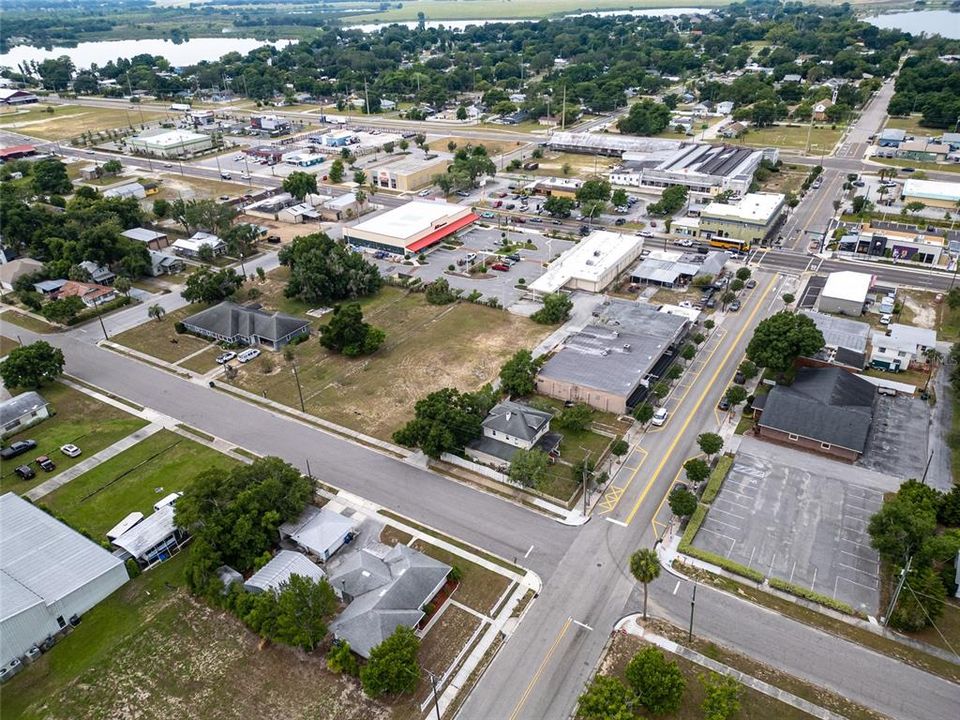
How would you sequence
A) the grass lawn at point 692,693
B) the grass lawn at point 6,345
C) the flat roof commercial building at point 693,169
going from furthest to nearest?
the flat roof commercial building at point 693,169
the grass lawn at point 6,345
the grass lawn at point 692,693

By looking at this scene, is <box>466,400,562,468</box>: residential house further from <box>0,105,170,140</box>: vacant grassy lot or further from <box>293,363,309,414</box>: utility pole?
<box>0,105,170,140</box>: vacant grassy lot

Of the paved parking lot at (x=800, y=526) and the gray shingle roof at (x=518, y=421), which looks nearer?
the paved parking lot at (x=800, y=526)

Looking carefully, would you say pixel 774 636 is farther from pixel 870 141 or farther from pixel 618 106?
pixel 618 106

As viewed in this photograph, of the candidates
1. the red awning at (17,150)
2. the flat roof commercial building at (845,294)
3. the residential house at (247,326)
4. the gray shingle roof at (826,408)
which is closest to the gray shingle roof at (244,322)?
the residential house at (247,326)

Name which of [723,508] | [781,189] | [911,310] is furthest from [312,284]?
[781,189]

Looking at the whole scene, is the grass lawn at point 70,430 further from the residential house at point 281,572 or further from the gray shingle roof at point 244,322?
the residential house at point 281,572

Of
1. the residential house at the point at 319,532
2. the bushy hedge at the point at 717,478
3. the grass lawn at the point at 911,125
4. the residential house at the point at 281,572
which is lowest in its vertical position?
the residential house at the point at 319,532

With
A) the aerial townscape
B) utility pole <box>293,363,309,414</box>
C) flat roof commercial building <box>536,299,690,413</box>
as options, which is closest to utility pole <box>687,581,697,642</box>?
the aerial townscape
